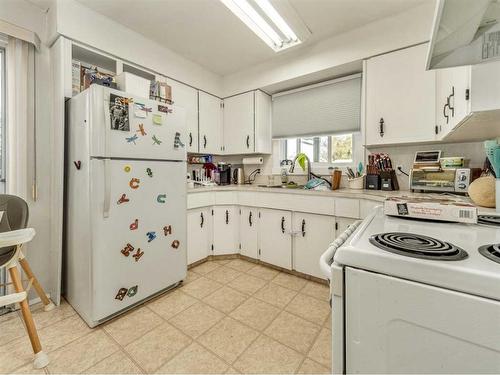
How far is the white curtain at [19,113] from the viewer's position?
5.75ft

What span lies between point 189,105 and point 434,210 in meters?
2.60

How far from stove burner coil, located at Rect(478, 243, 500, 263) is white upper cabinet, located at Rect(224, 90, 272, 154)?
248 cm

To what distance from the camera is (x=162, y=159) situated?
75.2 inches

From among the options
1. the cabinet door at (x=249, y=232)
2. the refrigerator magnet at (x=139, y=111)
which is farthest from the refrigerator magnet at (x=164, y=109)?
the cabinet door at (x=249, y=232)

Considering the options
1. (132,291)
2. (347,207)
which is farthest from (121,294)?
(347,207)

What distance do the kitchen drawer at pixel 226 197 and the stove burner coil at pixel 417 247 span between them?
2095 millimetres

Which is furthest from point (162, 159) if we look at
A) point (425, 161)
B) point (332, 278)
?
point (425, 161)

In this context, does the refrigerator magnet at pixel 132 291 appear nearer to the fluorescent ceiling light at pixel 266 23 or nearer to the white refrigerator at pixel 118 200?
the white refrigerator at pixel 118 200

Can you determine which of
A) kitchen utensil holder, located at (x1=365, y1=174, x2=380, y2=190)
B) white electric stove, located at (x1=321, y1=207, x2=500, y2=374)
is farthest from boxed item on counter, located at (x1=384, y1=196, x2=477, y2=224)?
kitchen utensil holder, located at (x1=365, y1=174, x2=380, y2=190)

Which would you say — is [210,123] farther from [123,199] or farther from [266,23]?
[123,199]

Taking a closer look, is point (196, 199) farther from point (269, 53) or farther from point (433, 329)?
point (433, 329)

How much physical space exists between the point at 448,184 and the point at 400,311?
1.58 m

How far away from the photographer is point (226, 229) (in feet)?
9.21

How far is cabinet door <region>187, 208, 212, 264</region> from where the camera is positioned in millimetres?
2529
